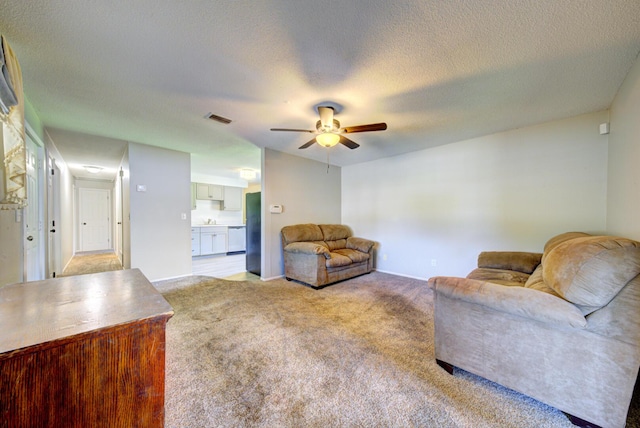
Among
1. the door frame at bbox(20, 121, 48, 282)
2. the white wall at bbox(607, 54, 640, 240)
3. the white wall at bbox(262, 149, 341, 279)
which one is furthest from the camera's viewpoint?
the white wall at bbox(262, 149, 341, 279)

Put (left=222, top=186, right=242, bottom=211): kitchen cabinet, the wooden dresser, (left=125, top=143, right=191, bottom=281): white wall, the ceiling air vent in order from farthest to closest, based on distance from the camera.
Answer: (left=222, top=186, right=242, bottom=211): kitchen cabinet
(left=125, top=143, right=191, bottom=281): white wall
the ceiling air vent
the wooden dresser

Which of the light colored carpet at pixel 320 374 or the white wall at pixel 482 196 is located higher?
the white wall at pixel 482 196

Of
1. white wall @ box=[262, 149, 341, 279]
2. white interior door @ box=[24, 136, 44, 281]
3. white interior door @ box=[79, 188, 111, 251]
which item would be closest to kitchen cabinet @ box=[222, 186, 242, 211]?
white wall @ box=[262, 149, 341, 279]

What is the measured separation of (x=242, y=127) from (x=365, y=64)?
6.35ft

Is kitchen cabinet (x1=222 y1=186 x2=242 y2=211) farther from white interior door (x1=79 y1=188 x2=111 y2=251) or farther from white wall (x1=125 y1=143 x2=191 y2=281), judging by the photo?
white interior door (x1=79 y1=188 x2=111 y2=251)

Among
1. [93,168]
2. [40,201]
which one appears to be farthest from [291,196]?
[93,168]

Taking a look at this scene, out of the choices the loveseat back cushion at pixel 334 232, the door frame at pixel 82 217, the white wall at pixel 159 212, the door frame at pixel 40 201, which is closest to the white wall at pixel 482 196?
the loveseat back cushion at pixel 334 232

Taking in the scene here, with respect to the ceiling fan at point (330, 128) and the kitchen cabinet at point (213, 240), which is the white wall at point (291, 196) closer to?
the ceiling fan at point (330, 128)

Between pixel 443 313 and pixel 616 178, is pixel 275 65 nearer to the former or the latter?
pixel 443 313

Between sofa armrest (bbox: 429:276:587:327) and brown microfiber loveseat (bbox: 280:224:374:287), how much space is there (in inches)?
89.5

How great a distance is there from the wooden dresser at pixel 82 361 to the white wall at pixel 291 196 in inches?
131

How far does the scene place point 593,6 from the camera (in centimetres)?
143

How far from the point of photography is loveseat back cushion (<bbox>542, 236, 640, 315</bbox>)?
1233mm

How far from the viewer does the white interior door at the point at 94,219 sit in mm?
7438
